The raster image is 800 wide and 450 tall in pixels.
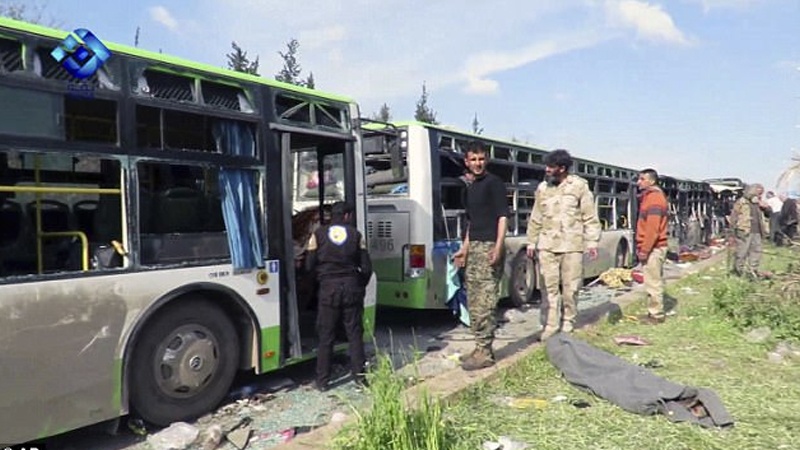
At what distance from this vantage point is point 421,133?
731 cm

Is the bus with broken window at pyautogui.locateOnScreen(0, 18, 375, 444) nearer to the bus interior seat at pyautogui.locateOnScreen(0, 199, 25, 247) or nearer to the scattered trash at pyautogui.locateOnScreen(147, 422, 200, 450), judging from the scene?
the bus interior seat at pyautogui.locateOnScreen(0, 199, 25, 247)

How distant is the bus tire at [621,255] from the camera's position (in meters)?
13.4

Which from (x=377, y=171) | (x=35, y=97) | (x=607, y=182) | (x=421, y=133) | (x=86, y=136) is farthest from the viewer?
(x=607, y=182)

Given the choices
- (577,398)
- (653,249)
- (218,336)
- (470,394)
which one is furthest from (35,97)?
(653,249)

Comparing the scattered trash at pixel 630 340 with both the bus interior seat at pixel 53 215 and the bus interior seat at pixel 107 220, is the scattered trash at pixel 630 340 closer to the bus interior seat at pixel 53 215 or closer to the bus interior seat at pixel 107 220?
the bus interior seat at pixel 107 220

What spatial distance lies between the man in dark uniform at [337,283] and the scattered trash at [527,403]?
4.37ft

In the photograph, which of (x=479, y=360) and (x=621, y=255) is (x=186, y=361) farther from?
(x=621, y=255)

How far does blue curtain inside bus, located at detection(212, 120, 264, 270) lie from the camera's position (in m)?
4.63

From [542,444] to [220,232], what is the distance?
2.83 m

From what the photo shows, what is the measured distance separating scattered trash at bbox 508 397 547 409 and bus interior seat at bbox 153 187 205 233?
8.97ft

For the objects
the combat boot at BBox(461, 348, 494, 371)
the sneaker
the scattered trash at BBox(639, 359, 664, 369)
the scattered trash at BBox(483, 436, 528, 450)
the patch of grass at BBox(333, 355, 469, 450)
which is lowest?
the scattered trash at BBox(639, 359, 664, 369)

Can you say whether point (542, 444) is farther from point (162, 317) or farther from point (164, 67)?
point (164, 67)

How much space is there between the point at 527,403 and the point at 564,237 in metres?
2.31

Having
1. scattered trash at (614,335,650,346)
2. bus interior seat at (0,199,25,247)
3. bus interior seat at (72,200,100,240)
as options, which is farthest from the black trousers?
scattered trash at (614,335,650,346)
